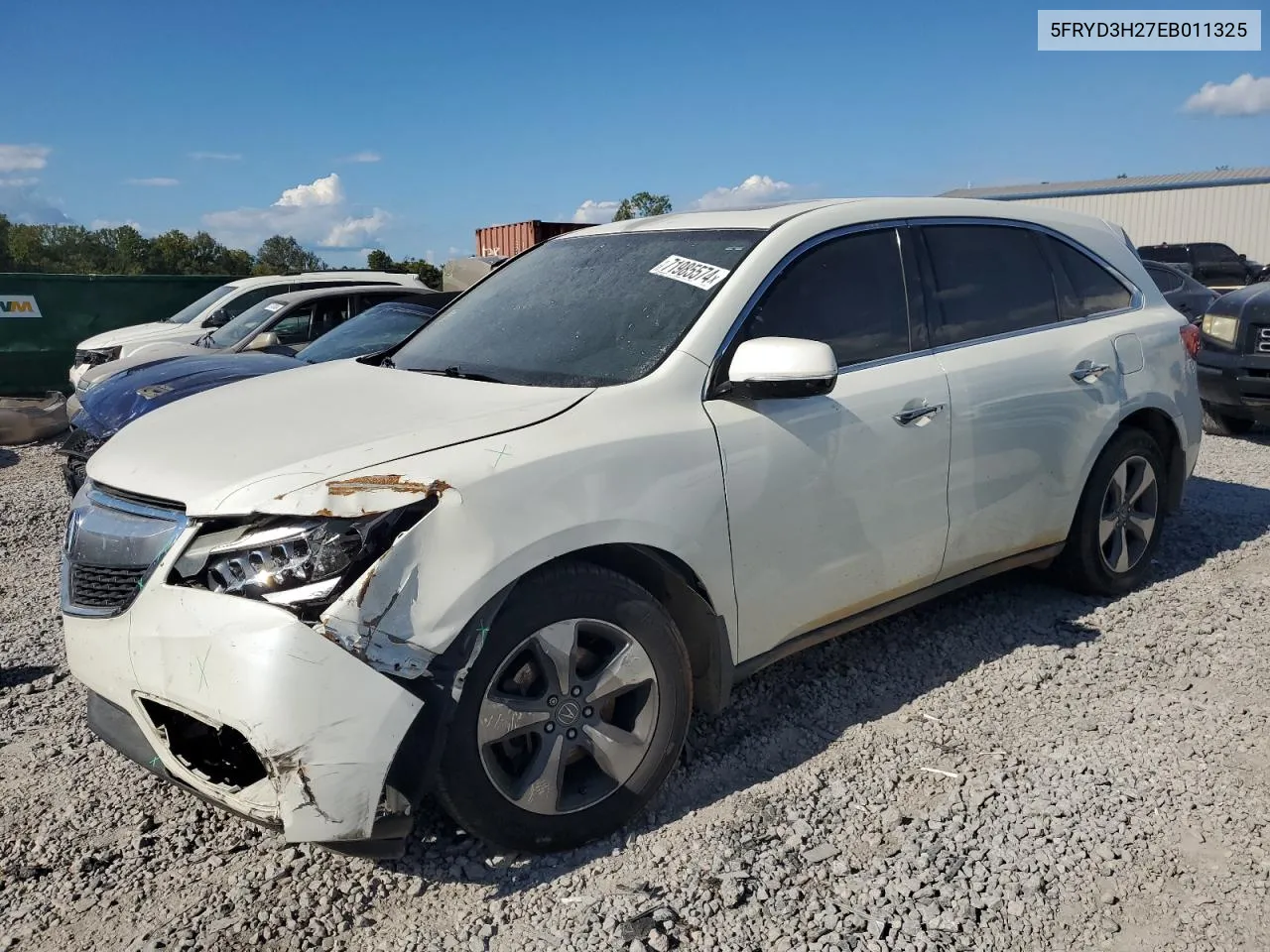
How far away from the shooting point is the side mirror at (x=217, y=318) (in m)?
12.8

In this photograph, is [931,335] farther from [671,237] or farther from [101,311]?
[101,311]

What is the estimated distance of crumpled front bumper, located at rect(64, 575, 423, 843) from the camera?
2213 millimetres


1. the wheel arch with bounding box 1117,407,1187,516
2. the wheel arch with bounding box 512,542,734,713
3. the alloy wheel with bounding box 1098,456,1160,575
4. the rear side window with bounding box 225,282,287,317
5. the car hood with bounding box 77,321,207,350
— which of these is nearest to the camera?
the wheel arch with bounding box 512,542,734,713

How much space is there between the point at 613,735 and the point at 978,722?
145cm

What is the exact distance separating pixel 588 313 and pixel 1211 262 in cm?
2759

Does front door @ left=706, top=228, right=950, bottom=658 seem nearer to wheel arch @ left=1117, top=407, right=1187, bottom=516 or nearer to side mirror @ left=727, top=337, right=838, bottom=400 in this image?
side mirror @ left=727, top=337, right=838, bottom=400

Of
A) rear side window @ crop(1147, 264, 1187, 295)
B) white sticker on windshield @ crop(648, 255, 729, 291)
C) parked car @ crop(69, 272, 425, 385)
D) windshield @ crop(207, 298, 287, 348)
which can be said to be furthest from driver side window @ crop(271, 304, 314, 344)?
rear side window @ crop(1147, 264, 1187, 295)

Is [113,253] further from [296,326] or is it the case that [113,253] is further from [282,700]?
[282,700]

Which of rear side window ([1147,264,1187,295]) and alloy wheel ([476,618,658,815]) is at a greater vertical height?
rear side window ([1147,264,1187,295])

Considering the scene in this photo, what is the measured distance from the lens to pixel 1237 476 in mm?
6930

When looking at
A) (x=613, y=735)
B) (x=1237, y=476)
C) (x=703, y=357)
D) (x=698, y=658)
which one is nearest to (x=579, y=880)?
(x=613, y=735)

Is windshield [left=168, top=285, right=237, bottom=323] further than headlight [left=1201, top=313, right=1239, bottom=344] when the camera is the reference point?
Yes

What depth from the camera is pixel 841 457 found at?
3.20m

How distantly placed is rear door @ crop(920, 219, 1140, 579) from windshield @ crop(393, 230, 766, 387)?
3.22 feet
